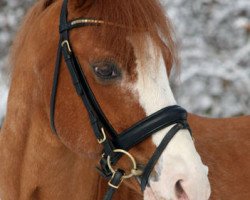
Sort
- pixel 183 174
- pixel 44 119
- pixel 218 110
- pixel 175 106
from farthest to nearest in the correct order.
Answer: pixel 218 110 → pixel 44 119 → pixel 175 106 → pixel 183 174

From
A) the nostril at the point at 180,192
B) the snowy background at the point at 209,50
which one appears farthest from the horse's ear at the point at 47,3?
the snowy background at the point at 209,50

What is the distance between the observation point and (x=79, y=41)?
1.98m

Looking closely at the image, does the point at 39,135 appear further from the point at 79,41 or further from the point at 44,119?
the point at 79,41

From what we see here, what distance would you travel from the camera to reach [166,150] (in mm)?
1766

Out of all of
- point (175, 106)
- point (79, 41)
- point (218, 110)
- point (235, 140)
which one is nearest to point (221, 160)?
point (235, 140)

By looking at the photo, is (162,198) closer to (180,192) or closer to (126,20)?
(180,192)

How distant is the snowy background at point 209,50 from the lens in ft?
17.7

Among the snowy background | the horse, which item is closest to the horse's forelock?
the horse

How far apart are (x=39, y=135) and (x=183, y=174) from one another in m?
0.78

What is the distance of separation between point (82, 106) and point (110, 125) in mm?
154

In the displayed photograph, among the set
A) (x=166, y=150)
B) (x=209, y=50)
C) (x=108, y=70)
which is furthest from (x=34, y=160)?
(x=209, y=50)

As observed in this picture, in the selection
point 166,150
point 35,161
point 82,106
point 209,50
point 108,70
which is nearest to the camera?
point 166,150

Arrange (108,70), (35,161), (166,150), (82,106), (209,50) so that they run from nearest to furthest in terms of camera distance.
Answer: (166,150)
(108,70)
(82,106)
(35,161)
(209,50)

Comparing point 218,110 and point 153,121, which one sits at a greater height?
point 153,121
